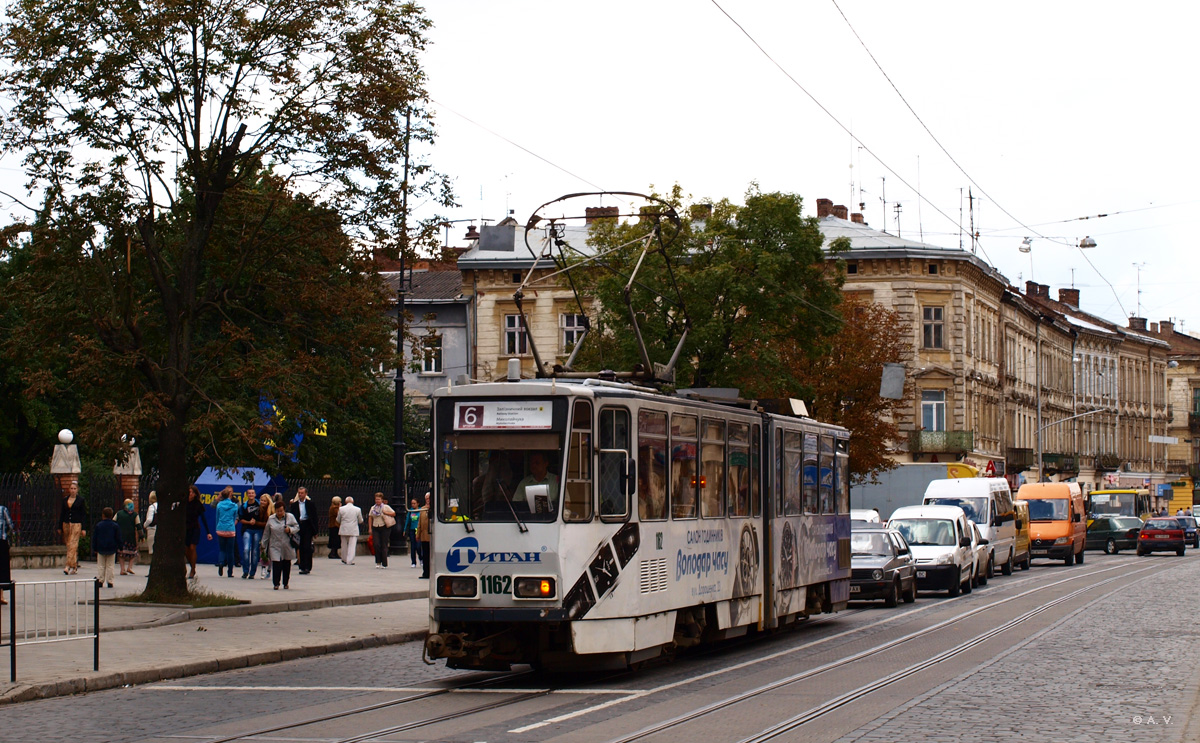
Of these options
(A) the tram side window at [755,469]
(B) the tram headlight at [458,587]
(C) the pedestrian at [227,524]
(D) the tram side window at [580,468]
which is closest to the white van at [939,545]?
(C) the pedestrian at [227,524]

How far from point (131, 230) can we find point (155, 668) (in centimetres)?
927

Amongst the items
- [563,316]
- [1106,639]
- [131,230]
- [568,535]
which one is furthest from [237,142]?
[563,316]

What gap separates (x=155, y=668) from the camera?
49.9 feet

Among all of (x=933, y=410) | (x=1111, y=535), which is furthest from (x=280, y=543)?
(x=933, y=410)

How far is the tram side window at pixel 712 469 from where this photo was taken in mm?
16328

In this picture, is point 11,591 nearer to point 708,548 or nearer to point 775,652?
point 708,548

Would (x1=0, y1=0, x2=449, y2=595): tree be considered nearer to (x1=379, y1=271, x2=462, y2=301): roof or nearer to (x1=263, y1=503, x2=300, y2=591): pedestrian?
(x1=263, y1=503, x2=300, y2=591): pedestrian

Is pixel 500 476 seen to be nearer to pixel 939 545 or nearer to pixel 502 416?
pixel 502 416

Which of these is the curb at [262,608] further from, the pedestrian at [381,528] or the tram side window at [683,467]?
the pedestrian at [381,528]

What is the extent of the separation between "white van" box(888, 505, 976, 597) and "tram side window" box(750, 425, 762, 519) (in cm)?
1294

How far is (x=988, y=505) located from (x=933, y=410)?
84.8 ft

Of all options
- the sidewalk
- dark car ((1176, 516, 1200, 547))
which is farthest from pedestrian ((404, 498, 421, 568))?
dark car ((1176, 516, 1200, 547))

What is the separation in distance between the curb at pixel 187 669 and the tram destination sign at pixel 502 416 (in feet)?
13.1

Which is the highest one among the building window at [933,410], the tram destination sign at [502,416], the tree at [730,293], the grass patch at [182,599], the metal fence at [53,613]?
the tree at [730,293]
